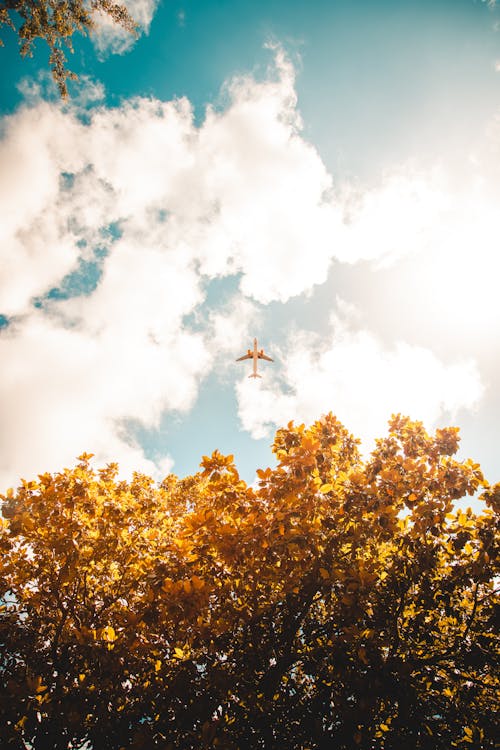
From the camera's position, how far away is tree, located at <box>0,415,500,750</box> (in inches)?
197

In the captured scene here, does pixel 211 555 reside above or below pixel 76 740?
above

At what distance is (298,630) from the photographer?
5938 millimetres

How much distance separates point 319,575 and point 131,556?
500 cm

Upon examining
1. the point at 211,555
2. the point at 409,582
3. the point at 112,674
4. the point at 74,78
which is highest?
the point at 74,78

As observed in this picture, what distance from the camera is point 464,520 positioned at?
18.2ft

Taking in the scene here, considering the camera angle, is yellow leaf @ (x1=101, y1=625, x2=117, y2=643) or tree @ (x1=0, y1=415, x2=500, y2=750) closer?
tree @ (x1=0, y1=415, x2=500, y2=750)

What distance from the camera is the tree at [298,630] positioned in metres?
5.00

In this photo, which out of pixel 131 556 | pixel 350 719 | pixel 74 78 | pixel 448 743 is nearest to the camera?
pixel 350 719

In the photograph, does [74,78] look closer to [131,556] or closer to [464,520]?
[131,556]

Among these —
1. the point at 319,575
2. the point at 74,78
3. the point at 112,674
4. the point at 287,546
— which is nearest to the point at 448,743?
the point at 319,575

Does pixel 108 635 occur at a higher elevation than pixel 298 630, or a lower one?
lower

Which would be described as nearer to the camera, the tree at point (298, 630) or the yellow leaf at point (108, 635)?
the tree at point (298, 630)

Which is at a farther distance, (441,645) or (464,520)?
(441,645)

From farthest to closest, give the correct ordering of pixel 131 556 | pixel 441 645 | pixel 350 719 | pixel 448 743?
pixel 131 556, pixel 441 645, pixel 448 743, pixel 350 719
